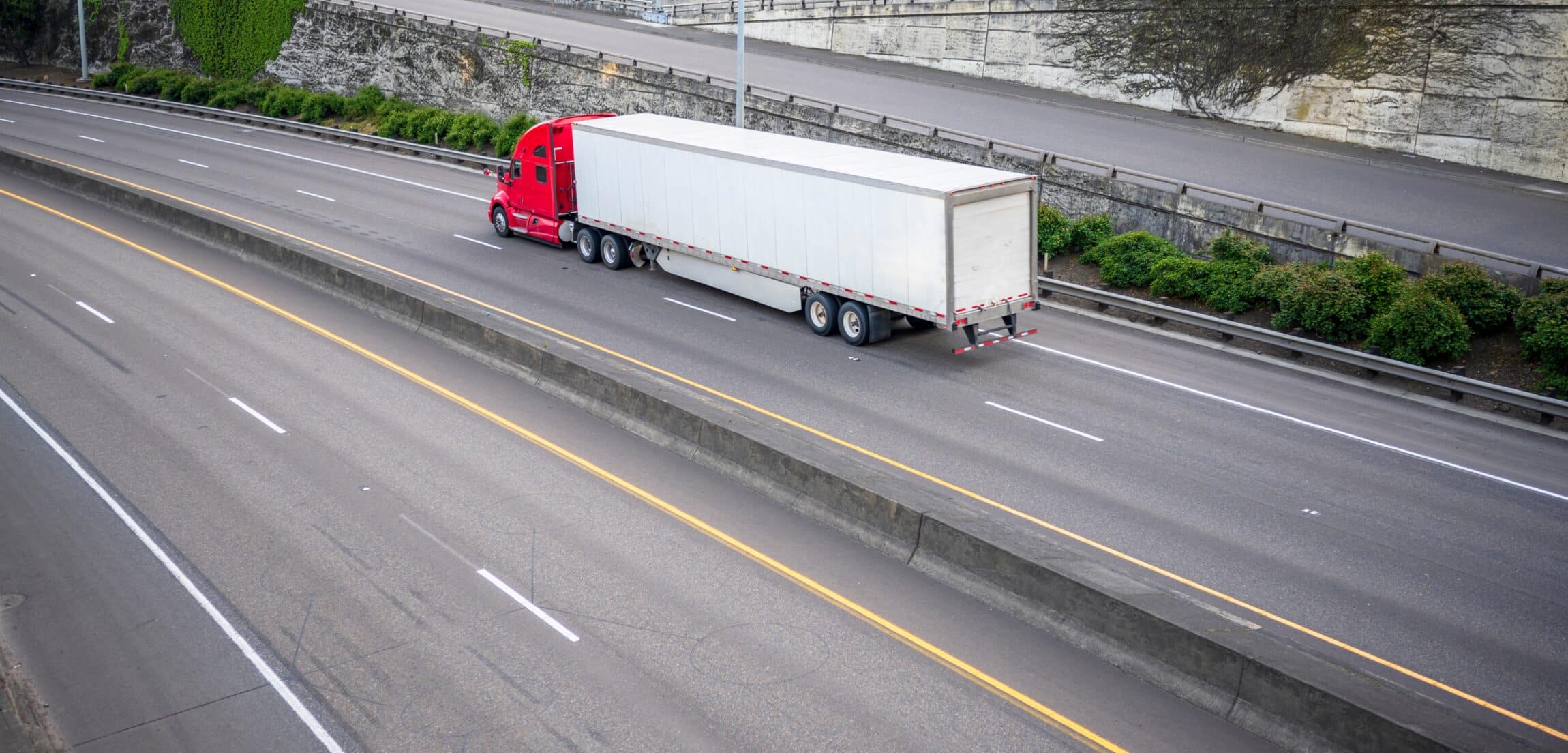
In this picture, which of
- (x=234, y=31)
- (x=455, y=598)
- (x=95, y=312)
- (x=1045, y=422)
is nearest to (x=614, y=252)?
(x=95, y=312)

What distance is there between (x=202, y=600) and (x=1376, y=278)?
72.2ft

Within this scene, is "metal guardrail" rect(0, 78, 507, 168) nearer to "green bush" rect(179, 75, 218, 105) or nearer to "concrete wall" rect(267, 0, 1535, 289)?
"green bush" rect(179, 75, 218, 105)

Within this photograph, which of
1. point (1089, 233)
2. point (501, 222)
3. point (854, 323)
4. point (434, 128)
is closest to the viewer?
point (854, 323)

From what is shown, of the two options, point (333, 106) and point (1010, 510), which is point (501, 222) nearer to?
point (1010, 510)

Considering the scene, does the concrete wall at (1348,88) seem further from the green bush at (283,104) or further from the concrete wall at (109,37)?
the concrete wall at (109,37)

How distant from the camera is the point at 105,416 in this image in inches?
693

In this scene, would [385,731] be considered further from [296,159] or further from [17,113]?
[17,113]

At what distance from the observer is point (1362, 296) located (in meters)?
23.2

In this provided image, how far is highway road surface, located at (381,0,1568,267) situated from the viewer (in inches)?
1085

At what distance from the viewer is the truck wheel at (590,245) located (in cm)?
2814

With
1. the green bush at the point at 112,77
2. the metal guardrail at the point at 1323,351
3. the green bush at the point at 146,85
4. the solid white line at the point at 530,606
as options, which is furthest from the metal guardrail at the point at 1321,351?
the green bush at the point at 112,77

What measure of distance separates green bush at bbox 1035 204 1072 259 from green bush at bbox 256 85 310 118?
36271mm

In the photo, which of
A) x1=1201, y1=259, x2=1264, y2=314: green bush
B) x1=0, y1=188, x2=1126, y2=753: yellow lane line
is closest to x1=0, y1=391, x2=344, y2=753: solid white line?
x1=0, y1=188, x2=1126, y2=753: yellow lane line

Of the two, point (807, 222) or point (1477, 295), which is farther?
point (1477, 295)
